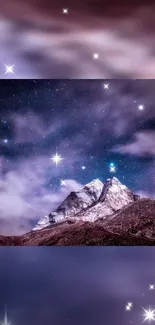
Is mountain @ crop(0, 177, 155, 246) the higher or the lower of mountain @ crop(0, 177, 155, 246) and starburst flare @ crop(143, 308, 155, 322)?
the higher

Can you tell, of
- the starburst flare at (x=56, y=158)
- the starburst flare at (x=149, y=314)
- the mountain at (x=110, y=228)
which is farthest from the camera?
the mountain at (x=110, y=228)

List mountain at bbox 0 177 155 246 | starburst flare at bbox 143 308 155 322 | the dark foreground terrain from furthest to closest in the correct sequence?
the dark foreground terrain < mountain at bbox 0 177 155 246 < starburst flare at bbox 143 308 155 322

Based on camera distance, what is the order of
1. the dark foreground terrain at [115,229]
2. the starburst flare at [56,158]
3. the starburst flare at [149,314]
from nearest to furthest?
1. the starburst flare at [149,314]
2. the starburst flare at [56,158]
3. the dark foreground terrain at [115,229]

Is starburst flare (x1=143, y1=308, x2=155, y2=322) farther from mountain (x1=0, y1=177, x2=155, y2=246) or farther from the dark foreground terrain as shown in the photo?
the dark foreground terrain

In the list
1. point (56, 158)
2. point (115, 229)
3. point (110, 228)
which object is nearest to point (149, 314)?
point (56, 158)

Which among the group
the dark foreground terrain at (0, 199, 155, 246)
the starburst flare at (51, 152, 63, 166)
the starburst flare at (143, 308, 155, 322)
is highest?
the dark foreground terrain at (0, 199, 155, 246)

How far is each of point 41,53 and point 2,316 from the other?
443cm

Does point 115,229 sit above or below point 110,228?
above

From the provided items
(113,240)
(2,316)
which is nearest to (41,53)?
(2,316)

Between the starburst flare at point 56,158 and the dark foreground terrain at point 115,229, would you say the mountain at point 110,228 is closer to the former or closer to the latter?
the dark foreground terrain at point 115,229

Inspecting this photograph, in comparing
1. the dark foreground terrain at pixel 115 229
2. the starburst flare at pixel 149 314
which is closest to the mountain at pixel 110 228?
the dark foreground terrain at pixel 115 229

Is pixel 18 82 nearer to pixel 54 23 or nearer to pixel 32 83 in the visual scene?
pixel 32 83

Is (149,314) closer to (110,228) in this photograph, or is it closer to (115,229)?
(110,228)

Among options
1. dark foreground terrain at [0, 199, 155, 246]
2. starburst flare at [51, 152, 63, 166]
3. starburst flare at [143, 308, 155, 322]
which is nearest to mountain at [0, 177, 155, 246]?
dark foreground terrain at [0, 199, 155, 246]
